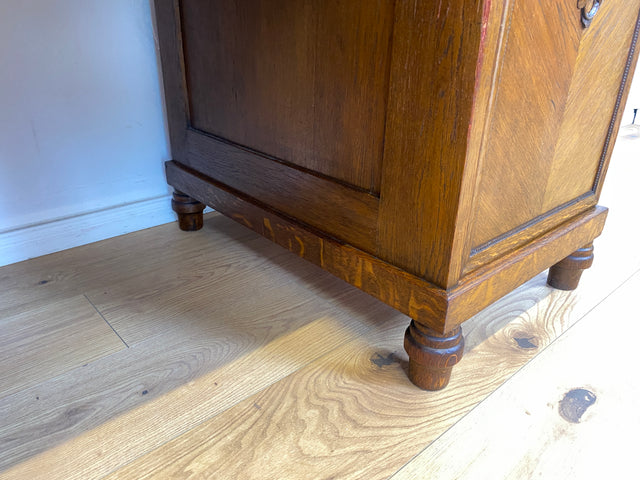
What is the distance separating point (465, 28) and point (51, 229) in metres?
0.87

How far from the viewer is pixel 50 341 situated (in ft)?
2.50

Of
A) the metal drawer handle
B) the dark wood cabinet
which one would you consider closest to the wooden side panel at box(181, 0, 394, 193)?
the dark wood cabinet

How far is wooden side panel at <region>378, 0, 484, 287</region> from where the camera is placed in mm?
500

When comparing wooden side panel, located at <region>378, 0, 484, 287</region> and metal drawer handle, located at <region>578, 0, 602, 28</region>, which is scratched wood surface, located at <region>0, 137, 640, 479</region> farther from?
metal drawer handle, located at <region>578, 0, 602, 28</region>

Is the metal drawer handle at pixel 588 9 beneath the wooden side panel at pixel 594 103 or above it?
above

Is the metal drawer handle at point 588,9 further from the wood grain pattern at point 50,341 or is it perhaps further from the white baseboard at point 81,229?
the white baseboard at point 81,229

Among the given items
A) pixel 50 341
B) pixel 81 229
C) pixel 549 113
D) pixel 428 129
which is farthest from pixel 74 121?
pixel 549 113

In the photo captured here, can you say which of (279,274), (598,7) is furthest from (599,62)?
(279,274)

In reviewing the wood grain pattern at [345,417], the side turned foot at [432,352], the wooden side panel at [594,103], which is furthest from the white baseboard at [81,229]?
the wooden side panel at [594,103]

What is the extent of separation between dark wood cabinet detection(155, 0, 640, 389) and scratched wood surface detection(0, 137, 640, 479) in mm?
94

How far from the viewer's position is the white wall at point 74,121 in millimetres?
891

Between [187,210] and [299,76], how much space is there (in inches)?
19.5

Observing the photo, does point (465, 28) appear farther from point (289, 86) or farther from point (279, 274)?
point (279, 274)

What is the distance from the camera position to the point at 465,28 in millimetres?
486
